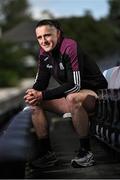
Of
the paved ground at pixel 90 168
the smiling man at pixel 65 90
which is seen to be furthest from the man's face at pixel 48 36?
the paved ground at pixel 90 168

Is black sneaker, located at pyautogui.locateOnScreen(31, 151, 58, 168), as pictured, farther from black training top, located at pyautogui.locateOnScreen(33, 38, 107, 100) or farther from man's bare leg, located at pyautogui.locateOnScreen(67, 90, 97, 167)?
black training top, located at pyautogui.locateOnScreen(33, 38, 107, 100)

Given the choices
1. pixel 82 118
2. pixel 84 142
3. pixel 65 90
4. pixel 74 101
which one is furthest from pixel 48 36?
pixel 84 142

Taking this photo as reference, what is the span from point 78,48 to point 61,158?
1.30m

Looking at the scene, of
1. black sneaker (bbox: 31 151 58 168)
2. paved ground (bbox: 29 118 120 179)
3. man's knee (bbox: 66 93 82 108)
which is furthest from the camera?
black sneaker (bbox: 31 151 58 168)

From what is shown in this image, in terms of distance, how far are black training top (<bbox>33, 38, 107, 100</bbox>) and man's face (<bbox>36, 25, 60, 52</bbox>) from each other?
2.0 inches

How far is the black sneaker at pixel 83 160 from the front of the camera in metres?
6.17

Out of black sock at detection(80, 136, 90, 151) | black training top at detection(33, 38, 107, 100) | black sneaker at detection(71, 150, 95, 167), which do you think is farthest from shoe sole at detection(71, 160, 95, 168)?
black training top at detection(33, 38, 107, 100)

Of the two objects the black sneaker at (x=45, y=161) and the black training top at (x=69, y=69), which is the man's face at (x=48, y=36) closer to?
the black training top at (x=69, y=69)

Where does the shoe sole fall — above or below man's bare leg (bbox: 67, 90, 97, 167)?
below

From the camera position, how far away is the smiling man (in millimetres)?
6207

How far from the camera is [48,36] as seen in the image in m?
6.36

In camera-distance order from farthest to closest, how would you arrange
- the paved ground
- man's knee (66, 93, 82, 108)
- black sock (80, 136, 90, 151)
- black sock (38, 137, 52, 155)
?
black sock (38, 137, 52, 155)
black sock (80, 136, 90, 151)
man's knee (66, 93, 82, 108)
the paved ground

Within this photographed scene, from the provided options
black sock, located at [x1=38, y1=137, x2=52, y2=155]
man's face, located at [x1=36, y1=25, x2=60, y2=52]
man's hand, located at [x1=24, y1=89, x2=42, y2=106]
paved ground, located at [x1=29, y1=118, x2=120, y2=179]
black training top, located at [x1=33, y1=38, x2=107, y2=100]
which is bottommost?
paved ground, located at [x1=29, y1=118, x2=120, y2=179]

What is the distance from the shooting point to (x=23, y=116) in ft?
24.1
